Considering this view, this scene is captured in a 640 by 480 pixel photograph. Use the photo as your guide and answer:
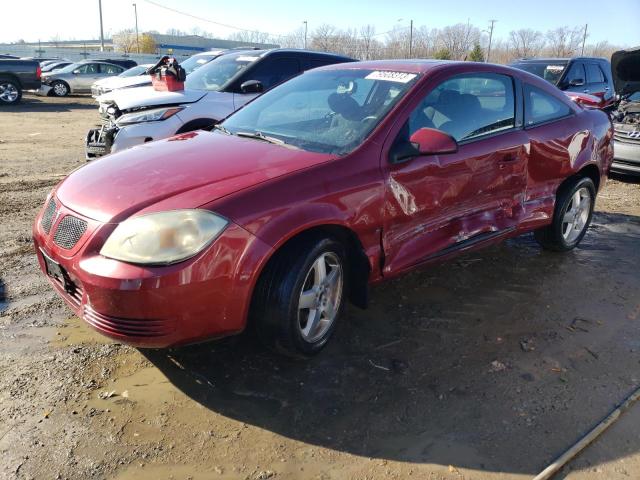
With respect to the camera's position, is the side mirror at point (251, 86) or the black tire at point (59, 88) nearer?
the side mirror at point (251, 86)

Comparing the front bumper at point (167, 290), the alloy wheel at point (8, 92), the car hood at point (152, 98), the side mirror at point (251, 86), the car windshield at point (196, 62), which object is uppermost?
the car windshield at point (196, 62)

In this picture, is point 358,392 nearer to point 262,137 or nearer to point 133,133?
point 262,137

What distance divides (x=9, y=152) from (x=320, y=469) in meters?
9.07

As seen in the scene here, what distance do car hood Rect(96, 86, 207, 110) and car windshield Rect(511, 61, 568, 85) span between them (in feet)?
25.1

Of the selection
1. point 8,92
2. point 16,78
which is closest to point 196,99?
point 16,78

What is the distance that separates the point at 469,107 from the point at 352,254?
1495 mm

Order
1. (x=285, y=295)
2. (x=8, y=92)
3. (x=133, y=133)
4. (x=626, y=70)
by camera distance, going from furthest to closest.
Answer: (x=8, y=92)
(x=626, y=70)
(x=133, y=133)
(x=285, y=295)

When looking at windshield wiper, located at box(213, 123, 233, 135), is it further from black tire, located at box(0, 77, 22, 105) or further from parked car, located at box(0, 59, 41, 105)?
black tire, located at box(0, 77, 22, 105)

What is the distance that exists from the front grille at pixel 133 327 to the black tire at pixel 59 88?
22036mm

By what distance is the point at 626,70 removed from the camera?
309 inches

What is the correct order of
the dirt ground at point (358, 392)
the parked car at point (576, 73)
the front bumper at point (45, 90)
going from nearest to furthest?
the dirt ground at point (358, 392), the parked car at point (576, 73), the front bumper at point (45, 90)

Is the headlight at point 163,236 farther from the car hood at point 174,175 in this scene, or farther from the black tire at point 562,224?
the black tire at point 562,224

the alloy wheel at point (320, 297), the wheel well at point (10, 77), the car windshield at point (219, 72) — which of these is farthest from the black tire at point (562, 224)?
the wheel well at point (10, 77)

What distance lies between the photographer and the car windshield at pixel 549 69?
11.2 m
